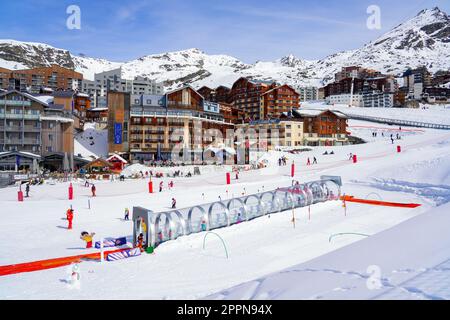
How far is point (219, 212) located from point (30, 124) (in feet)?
149

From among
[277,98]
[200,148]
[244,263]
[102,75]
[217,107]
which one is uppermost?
[102,75]

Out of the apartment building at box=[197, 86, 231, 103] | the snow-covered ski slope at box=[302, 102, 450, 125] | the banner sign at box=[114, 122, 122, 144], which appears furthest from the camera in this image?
the apartment building at box=[197, 86, 231, 103]

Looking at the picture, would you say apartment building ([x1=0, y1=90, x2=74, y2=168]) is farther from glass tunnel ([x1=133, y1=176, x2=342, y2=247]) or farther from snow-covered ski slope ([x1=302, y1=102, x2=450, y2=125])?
snow-covered ski slope ([x1=302, y1=102, x2=450, y2=125])

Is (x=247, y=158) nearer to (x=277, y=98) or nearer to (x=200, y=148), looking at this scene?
(x=200, y=148)

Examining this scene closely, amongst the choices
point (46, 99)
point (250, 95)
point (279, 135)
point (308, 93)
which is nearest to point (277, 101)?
point (250, 95)

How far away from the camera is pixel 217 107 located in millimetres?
69750

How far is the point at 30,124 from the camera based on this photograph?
178 ft

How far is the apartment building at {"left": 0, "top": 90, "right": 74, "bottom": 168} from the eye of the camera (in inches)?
→ 2084

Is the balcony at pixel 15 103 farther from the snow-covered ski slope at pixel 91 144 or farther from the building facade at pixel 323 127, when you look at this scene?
the building facade at pixel 323 127

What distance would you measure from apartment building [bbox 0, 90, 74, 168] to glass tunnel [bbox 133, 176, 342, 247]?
124 feet

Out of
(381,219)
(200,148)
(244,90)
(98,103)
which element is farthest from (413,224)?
(98,103)

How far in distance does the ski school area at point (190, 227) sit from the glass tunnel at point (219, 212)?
0.20 ft

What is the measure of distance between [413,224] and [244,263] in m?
6.25

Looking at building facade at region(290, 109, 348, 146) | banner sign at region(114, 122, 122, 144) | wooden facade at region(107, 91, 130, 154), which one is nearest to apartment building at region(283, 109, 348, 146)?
building facade at region(290, 109, 348, 146)
